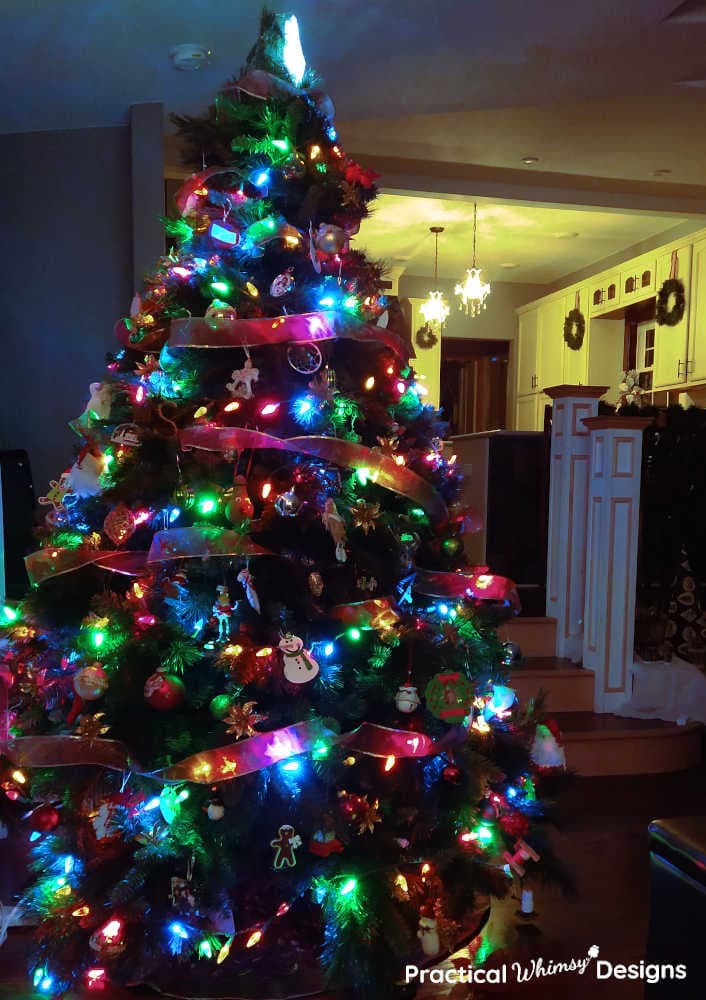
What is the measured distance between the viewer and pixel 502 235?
606cm

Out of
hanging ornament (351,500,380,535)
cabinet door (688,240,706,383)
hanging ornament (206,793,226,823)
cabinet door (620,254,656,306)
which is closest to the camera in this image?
hanging ornament (206,793,226,823)

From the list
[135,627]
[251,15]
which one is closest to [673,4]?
[251,15]

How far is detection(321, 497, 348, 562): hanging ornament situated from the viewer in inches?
51.5

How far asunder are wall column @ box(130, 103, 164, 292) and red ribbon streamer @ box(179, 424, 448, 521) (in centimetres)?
186

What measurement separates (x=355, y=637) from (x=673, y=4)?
2531 mm

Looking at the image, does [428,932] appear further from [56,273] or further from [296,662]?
[56,273]

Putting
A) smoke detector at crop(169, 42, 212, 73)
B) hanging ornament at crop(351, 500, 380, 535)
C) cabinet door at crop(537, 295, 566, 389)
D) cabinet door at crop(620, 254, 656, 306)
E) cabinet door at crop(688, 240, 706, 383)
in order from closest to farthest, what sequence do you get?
hanging ornament at crop(351, 500, 380, 535) → smoke detector at crop(169, 42, 212, 73) → cabinet door at crop(688, 240, 706, 383) → cabinet door at crop(620, 254, 656, 306) → cabinet door at crop(537, 295, 566, 389)

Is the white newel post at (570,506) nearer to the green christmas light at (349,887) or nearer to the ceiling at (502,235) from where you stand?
the green christmas light at (349,887)

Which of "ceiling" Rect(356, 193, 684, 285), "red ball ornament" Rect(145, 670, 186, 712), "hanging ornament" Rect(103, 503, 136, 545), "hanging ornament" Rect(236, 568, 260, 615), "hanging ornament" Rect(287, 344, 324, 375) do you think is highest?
"ceiling" Rect(356, 193, 684, 285)

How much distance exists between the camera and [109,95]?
272 centimetres

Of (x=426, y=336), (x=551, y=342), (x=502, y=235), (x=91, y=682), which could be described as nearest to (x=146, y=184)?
(x=91, y=682)

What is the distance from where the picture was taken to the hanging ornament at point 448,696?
1.33 m

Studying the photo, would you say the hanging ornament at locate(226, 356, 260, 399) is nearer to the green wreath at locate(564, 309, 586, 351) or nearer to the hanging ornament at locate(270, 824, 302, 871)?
the hanging ornament at locate(270, 824, 302, 871)

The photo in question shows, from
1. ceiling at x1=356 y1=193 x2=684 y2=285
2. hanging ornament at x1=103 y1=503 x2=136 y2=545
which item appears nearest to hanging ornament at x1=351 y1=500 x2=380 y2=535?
hanging ornament at x1=103 y1=503 x2=136 y2=545
